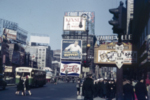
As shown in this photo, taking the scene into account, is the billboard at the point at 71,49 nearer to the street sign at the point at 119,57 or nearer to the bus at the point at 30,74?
the bus at the point at 30,74

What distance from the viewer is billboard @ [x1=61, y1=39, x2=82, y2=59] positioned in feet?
303

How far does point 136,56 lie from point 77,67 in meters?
71.1

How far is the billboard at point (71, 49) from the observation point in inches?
3639

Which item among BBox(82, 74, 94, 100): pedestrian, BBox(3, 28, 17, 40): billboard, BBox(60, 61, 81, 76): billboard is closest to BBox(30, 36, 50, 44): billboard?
BBox(60, 61, 81, 76): billboard

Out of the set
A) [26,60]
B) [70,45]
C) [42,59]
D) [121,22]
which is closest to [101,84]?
[121,22]

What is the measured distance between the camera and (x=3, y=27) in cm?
8038

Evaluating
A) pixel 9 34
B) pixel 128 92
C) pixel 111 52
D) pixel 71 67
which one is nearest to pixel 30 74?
pixel 111 52

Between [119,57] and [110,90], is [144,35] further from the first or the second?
[119,57]

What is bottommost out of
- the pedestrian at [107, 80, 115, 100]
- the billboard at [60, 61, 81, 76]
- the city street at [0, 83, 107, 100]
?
the city street at [0, 83, 107, 100]

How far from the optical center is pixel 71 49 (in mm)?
93312

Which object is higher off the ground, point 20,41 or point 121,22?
point 20,41

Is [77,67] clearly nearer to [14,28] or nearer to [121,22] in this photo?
[14,28]

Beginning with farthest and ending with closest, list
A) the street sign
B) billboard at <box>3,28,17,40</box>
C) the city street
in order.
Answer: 1. billboard at <box>3,28,17,40</box>
2. the city street
3. the street sign

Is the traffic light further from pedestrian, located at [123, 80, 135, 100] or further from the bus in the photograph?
the bus
